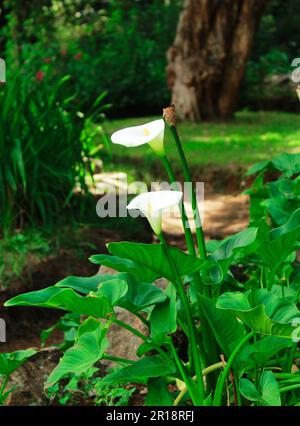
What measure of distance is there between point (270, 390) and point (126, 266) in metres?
0.51

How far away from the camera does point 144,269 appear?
2.19m

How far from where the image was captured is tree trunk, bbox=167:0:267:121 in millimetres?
8703

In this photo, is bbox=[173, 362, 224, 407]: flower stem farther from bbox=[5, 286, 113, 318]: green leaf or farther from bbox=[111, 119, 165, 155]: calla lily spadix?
bbox=[111, 119, 165, 155]: calla lily spadix

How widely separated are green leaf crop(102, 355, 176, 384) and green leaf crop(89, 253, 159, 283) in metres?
0.24

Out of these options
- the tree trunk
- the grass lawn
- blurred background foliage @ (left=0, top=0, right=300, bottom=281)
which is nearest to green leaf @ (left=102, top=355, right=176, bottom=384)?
blurred background foliage @ (left=0, top=0, right=300, bottom=281)

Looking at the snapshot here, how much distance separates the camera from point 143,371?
2166mm

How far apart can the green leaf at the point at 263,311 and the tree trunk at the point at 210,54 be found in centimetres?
698

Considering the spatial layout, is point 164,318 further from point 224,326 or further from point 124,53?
point 124,53

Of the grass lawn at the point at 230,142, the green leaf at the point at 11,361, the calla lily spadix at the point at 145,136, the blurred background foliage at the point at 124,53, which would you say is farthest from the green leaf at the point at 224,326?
the blurred background foliage at the point at 124,53

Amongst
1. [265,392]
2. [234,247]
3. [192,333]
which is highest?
[234,247]

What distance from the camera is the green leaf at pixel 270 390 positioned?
2002 millimetres

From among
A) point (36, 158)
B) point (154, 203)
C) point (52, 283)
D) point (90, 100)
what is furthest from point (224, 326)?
point (90, 100)

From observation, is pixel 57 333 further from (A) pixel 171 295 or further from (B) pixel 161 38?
(B) pixel 161 38

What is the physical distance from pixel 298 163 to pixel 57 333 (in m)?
1.57
